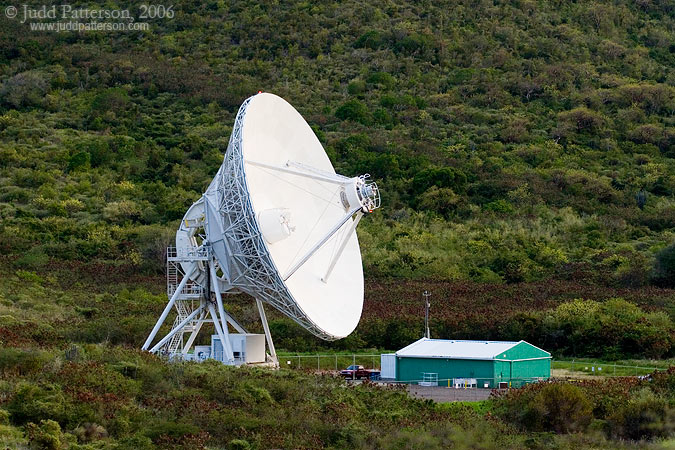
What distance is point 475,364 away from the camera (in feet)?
167

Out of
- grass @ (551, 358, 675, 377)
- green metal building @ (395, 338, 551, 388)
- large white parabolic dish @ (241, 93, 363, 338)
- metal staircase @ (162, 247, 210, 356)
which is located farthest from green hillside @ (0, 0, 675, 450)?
green metal building @ (395, 338, 551, 388)

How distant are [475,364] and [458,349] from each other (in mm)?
1665

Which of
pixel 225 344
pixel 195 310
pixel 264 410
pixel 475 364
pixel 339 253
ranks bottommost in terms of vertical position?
pixel 264 410

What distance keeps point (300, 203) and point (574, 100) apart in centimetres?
7693

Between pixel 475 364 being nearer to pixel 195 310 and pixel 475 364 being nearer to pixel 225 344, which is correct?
pixel 225 344

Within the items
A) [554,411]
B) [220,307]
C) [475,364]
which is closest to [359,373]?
[475,364]

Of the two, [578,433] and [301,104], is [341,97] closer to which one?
[301,104]

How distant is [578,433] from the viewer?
36406mm

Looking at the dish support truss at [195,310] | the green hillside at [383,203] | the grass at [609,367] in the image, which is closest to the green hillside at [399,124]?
the green hillside at [383,203]

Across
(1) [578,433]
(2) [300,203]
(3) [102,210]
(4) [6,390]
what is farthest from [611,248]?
(4) [6,390]

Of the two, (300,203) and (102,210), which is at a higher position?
(102,210)

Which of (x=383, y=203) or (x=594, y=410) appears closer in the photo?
(x=594, y=410)

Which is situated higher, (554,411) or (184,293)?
(184,293)

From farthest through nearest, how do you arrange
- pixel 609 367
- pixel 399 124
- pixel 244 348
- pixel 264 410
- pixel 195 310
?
pixel 399 124 → pixel 609 367 → pixel 195 310 → pixel 244 348 → pixel 264 410
